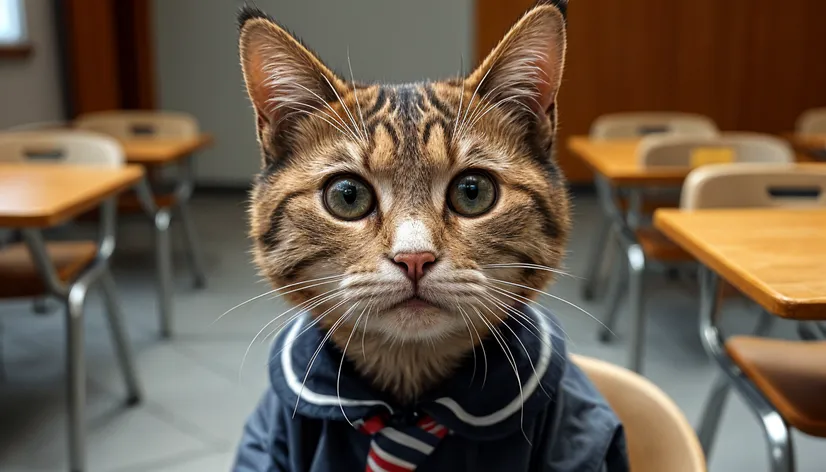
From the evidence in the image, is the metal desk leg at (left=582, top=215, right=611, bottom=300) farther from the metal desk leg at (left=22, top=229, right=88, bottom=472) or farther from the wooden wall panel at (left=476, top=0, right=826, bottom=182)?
the metal desk leg at (left=22, top=229, right=88, bottom=472)

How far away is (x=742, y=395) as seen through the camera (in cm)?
118

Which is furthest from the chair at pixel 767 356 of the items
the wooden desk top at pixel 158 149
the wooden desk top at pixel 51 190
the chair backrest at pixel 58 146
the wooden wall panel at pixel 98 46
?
the wooden wall panel at pixel 98 46

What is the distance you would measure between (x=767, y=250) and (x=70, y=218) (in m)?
1.45

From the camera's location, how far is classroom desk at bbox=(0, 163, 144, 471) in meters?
1.49

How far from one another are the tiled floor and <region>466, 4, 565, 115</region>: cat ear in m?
0.60

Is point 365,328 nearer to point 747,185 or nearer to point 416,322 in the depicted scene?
point 416,322

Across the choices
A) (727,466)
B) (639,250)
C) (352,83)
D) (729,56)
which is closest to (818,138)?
(639,250)

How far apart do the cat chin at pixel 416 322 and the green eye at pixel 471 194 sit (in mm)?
112

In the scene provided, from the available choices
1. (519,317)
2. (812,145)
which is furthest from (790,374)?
(812,145)

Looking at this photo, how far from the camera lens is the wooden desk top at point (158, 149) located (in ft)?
8.28

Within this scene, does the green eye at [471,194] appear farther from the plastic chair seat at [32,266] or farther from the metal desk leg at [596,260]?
the metal desk leg at [596,260]

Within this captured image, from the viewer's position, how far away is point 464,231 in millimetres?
710

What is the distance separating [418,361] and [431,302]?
124 mm

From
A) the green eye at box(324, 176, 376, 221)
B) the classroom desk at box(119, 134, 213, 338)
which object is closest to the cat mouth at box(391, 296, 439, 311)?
the green eye at box(324, 176, 376, 221)
